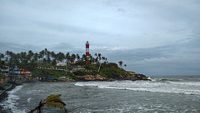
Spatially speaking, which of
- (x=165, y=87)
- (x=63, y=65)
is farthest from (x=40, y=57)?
(x=165, y=87)

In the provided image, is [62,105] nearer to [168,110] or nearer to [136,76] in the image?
[168,110]

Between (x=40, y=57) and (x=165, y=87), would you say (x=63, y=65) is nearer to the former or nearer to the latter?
(x=40, y=57)

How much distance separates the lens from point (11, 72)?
137 m

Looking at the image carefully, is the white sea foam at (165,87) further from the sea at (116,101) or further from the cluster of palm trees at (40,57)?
the cluster of palm trees at (40,57)

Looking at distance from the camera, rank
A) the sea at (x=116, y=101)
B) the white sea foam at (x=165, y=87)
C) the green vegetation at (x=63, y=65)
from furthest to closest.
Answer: the green vegetation at (x=63, y=65) → the white sea foam at (x=165, y=87) → the sea at (x=116, y=101)

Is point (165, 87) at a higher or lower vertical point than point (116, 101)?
higher

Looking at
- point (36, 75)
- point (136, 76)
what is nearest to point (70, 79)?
point (36, 75)

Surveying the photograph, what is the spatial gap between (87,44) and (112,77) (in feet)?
73.2

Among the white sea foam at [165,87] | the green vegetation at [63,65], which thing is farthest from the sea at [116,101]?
the green vegetation at [63,65]

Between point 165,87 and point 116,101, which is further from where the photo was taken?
point 165,87

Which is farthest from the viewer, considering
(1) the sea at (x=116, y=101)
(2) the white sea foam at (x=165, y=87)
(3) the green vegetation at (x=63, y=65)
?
(3) the green vegetation at (x=63, y=65)

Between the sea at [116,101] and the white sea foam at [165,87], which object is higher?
the white sea foam at [165,87]

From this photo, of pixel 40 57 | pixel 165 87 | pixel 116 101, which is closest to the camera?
pixel 116 101

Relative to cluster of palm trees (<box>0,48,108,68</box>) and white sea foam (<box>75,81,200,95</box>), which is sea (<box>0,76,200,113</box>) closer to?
white sea foam (<box>75,81,200,95</box>)
